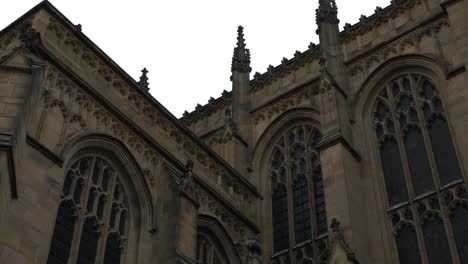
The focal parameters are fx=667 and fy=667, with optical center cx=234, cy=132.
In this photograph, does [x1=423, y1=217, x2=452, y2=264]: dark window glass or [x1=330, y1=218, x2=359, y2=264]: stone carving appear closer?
[x1=330, y1=218, x2=359, y2=264]: stone carving

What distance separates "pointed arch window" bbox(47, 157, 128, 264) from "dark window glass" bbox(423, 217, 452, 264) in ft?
26.7

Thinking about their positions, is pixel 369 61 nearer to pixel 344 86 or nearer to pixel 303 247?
pixel 344 86

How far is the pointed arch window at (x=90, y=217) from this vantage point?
48.4 ft

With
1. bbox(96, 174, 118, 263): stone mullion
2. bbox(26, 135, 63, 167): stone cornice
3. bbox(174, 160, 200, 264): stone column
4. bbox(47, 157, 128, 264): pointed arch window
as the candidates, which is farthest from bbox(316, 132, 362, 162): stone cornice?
bbox(26, 135, 63, 167): stone cornice

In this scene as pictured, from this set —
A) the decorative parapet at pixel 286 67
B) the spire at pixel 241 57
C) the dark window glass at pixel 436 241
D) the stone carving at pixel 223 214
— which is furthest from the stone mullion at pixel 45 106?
the spire at pixel 241 57

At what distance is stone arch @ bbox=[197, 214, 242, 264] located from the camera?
19.3m

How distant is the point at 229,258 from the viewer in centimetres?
1972

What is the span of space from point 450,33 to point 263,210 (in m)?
8.44

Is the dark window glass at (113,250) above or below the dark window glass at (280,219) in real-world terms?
below

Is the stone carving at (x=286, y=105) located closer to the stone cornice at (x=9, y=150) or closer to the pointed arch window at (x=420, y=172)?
the pointed arch window at (x=420, y=172)

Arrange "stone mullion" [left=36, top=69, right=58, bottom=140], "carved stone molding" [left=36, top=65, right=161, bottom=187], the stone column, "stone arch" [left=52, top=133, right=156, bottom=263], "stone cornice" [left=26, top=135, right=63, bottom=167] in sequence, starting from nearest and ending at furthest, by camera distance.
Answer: "stone cornice" [left=26, top=135, right=63, bottom=167]
"stone mullion" [left=36, top=69, right=58, bottom=140]
"carved stone molding" [left=36, top=65, right=161, bottom=187]
the stone column
"stone arch" [left=52, top=133, right=156, bottom=263]

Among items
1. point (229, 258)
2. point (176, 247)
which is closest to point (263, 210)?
point (229, 258)

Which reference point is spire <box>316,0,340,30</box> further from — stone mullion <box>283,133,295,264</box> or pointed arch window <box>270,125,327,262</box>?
stone mullion <box>283,133,295,264</box>

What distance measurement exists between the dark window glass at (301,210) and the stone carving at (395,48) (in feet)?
14.5
